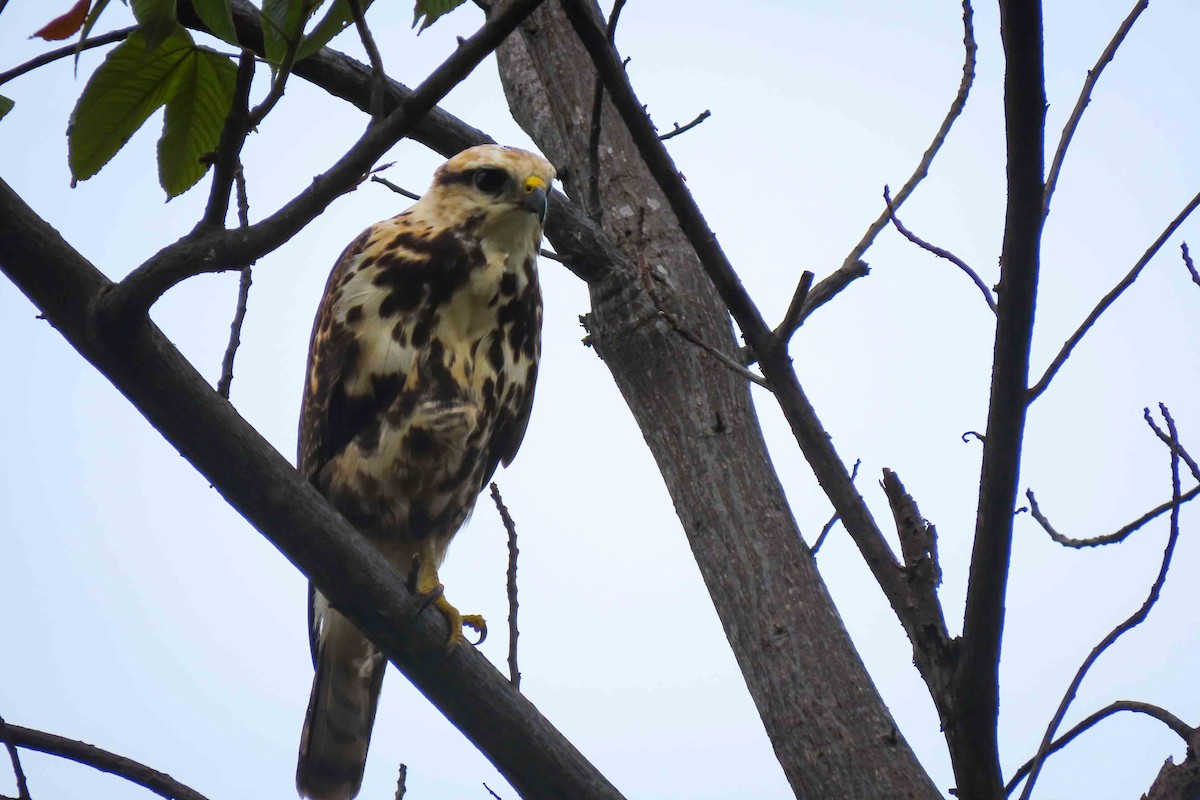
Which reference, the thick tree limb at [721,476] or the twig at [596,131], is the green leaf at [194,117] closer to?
the twig at [596,131]

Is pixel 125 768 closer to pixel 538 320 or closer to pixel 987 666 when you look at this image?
pixel 987 666

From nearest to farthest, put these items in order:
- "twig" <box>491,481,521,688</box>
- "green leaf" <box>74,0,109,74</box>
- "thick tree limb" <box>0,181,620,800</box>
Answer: "green leaf" <box>74,0,109,74</box> → "thick tree limb" <box>0,181,620,800</box> → "twig" <box>491,481,521,688</box>

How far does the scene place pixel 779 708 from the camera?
9.20 ft

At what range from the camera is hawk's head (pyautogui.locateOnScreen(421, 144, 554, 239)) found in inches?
141

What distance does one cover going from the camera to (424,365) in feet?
11.5

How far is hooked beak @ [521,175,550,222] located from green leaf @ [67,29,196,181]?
1.78m

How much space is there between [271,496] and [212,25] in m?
0.86

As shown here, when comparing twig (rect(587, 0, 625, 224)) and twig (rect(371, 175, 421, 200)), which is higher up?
twig (rect(371, 175, 421, 200))

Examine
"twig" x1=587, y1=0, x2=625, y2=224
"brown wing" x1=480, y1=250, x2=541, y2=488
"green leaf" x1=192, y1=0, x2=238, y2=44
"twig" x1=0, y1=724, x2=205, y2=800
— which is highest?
"brown wing" x1=480, y1=250, x2=541, y2=488

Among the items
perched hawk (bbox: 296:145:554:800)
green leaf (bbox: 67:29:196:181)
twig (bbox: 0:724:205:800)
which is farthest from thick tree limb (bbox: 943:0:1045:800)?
perched hawk (bbox: 296:145:554:800)

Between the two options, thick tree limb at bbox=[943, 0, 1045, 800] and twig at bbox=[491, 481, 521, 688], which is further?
twig at bbox=[491, 481, 521, 688]

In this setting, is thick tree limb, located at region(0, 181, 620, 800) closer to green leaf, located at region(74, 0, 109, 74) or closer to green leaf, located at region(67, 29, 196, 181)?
green leaf, located at region(67, 29, 196, 181)

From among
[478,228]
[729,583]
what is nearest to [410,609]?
[729,583]

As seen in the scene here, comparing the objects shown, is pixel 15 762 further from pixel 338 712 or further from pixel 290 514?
pixel 338 712
